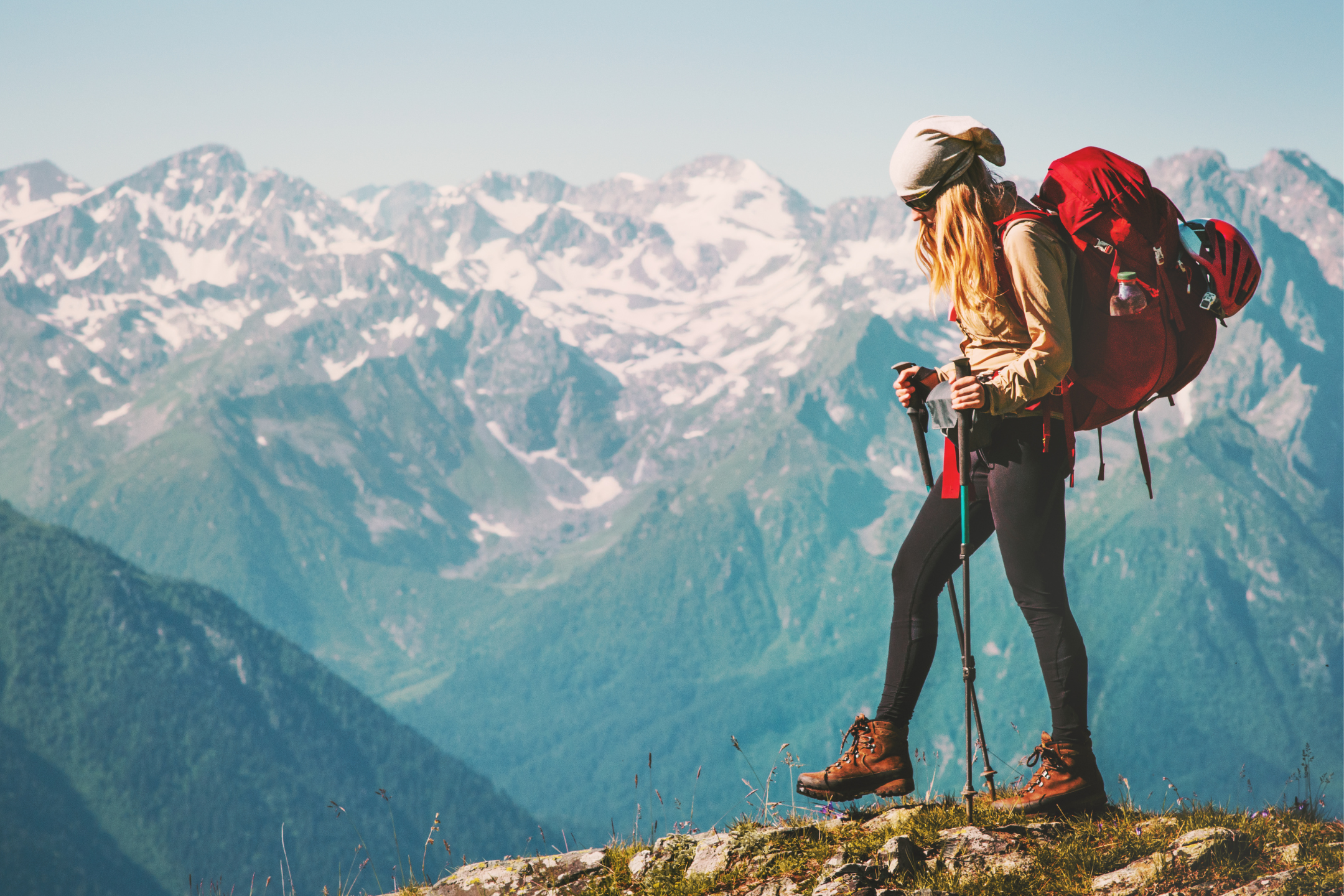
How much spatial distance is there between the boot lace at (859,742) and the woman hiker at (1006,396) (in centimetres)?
34

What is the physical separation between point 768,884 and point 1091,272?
13.9ft

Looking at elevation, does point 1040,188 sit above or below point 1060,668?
above

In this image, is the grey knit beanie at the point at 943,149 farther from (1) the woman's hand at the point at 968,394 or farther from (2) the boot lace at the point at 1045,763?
(2) the boot lace at the point at 1045,763

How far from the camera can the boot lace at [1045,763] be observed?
7.35 metres

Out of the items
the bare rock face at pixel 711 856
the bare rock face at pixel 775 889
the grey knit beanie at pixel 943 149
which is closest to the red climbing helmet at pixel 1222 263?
the grey knit beanie at pixel 943 149

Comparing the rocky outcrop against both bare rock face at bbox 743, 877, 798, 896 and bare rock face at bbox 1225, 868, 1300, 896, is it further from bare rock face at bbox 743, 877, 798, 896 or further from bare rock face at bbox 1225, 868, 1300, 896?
bare rock face at bbox 743, 877, 798, 896

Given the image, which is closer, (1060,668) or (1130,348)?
(1130,348)

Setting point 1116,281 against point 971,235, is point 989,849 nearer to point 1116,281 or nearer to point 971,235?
point 1116,281

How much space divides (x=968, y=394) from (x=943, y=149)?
151 cm

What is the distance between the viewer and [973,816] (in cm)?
747

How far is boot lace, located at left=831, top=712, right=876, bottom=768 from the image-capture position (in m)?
7.85

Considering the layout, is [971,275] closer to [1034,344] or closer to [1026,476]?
[1034,344]

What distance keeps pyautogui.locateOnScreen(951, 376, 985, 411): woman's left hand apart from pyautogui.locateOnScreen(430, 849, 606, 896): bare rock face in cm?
414

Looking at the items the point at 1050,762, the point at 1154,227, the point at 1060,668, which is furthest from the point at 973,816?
the point at 1154,227
